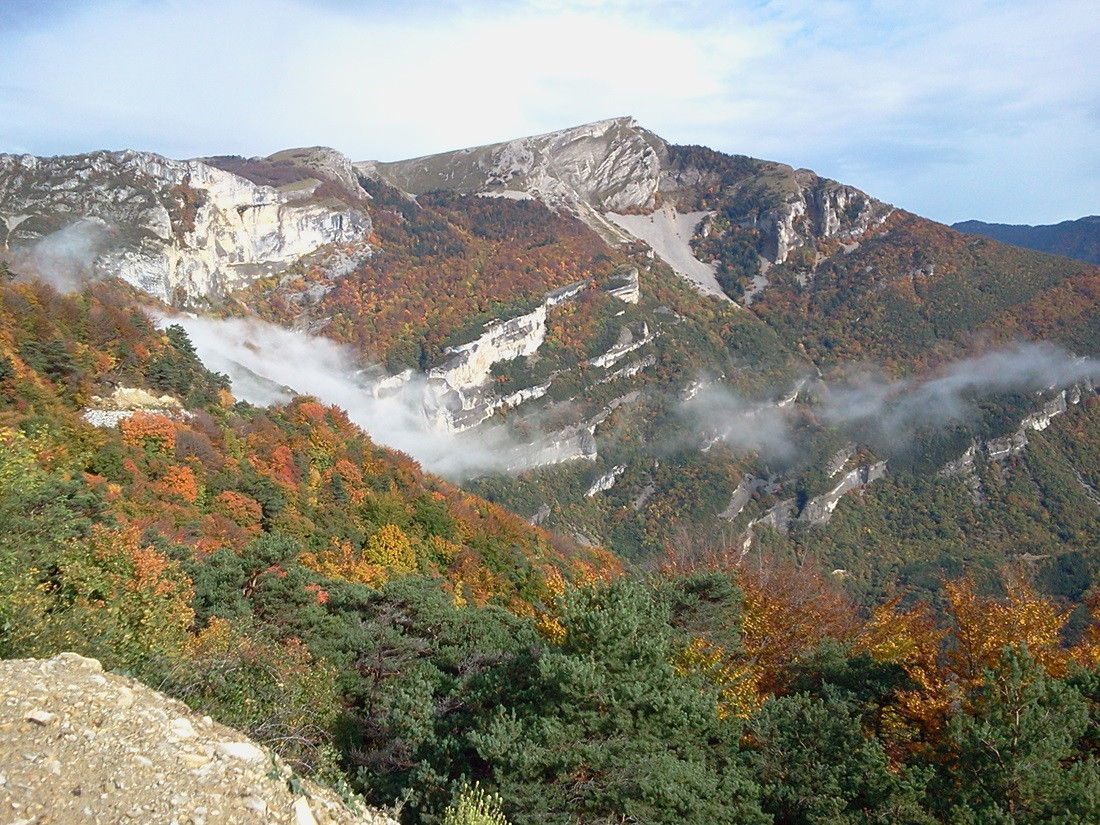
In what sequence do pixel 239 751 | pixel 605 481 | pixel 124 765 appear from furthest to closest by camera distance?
pixel 605 481, pixel 239 751, pixel 124 765

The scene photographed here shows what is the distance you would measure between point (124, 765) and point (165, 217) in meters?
109

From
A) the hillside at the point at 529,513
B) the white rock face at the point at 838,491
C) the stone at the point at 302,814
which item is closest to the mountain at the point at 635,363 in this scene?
the white rock face at the point at 838,491

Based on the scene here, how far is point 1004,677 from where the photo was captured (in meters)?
12.9

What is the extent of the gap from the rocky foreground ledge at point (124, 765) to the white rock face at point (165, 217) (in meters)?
88.3

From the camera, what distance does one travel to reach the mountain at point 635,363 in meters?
111

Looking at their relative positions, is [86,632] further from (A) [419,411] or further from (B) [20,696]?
(A) [419,411]

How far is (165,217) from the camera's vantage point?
328ft

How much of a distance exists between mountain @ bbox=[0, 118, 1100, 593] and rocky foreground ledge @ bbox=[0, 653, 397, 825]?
272 ft

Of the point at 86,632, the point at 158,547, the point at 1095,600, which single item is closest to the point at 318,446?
the point at 158,547

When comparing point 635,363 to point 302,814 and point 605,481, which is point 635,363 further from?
point 302,814

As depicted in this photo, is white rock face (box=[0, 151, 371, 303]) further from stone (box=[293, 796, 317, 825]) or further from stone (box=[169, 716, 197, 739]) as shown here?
stone (box=[293, 796, 317, 825])

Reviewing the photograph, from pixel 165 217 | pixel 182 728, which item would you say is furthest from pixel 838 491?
pixel 182 728

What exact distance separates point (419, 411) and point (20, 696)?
117 m

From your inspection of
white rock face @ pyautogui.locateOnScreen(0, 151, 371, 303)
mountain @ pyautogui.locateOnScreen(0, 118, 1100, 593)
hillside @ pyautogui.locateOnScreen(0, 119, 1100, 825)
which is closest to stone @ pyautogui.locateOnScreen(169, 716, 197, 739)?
hillside @ pyautogui.locateOnScreen(0, 119, 1100, 825)
